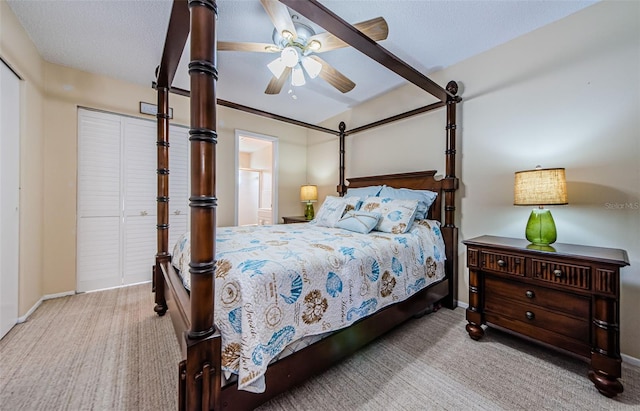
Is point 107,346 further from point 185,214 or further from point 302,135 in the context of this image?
point 302,135

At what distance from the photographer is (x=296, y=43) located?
6.42 ft

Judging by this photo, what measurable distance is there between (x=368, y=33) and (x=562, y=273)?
198 cm

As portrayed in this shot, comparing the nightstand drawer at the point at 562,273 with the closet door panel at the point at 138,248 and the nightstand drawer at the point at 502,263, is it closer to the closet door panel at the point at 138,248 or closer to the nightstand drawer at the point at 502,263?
the nightstand drawer at the point at 502,263

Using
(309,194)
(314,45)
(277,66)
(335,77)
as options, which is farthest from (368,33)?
(309,194)

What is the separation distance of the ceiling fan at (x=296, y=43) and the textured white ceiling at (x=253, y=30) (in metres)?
0.23

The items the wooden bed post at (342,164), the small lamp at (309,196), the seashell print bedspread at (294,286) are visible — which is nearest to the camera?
the seashell print bedspread at (294,286)

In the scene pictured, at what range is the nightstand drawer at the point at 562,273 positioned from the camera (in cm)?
151

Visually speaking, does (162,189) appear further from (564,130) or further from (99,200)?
(564,130)

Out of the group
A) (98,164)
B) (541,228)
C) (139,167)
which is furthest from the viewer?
(139,167)

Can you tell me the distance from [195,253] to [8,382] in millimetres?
1594

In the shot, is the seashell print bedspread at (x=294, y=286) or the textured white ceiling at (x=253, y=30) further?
the textured white ceiling at (x=253, y=30)

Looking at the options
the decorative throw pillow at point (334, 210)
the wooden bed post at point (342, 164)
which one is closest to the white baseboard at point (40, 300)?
the decorative throw pillow at point (334, 210)

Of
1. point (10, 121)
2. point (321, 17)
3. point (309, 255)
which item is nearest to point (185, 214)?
point (10, 121)

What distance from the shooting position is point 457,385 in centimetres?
149
